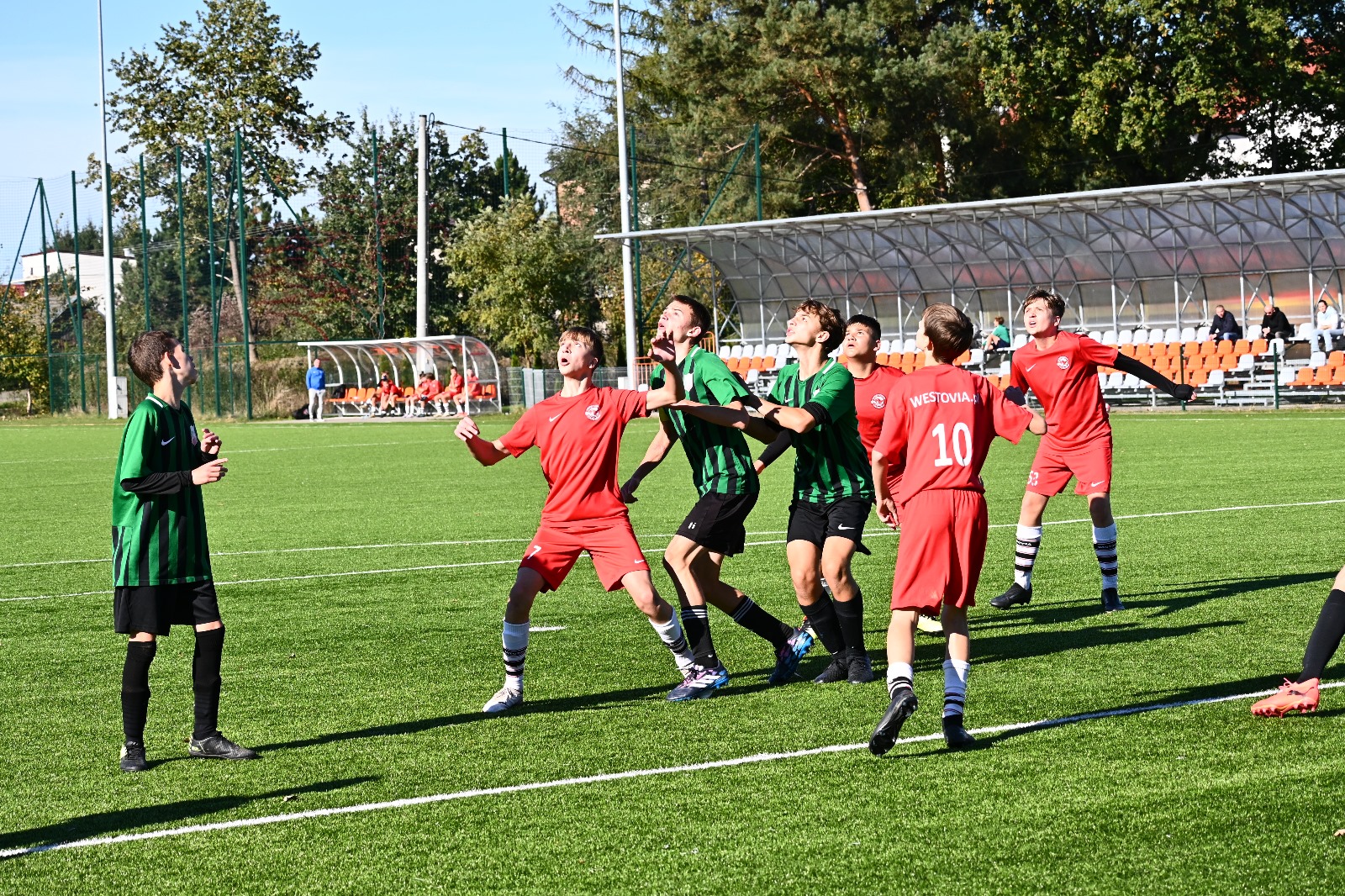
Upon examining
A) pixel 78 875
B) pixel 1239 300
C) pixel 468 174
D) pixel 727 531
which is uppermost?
pixel 468 174

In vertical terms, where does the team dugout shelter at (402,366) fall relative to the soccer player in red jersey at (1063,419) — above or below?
above

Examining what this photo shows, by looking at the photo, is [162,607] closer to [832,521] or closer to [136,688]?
[136,688]

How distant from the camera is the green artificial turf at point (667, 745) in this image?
14.1 ft

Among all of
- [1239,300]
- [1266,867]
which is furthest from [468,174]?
[1266,867]

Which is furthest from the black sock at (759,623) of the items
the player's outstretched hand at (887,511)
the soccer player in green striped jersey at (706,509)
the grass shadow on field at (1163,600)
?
the grass shadow on field at (1163,600)

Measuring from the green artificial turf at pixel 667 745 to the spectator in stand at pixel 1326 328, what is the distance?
70.7ft

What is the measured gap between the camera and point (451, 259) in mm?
46500

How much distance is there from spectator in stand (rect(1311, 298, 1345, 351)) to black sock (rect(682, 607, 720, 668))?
28055mm

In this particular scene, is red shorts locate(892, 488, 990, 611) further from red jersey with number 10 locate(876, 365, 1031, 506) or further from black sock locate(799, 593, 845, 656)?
black sock locate(799, 593, 845, 656)

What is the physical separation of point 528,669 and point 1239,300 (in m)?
33.0

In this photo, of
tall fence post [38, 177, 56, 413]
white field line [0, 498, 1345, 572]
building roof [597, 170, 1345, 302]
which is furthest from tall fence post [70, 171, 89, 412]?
white field line [0, 498, 1345, 572]

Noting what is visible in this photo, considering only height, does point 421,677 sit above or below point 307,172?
below

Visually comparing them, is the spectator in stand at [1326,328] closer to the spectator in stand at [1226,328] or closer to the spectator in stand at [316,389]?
the spectator in stand at [1226,328]

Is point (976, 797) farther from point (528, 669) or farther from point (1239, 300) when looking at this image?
point (1239, 300)
